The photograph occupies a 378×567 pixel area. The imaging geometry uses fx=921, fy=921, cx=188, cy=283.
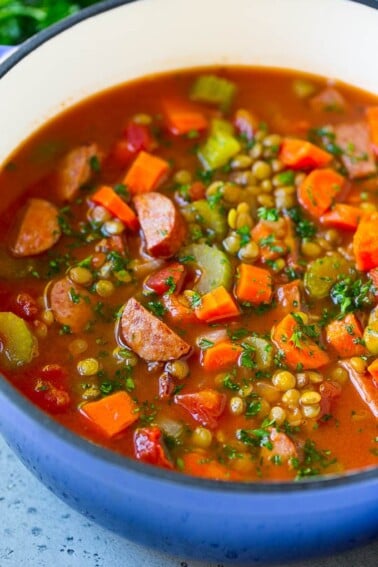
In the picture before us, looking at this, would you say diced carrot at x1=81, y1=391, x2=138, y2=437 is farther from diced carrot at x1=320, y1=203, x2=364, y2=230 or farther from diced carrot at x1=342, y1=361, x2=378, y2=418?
diced carrot at x1=320, y1=203, x2=364, y2=230

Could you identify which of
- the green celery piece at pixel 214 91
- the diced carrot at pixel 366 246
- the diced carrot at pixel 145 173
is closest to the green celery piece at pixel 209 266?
the diced carrot at pixel 145 173

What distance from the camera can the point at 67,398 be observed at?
2.89m

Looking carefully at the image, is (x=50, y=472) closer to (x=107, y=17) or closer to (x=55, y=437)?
(x=55, y=437)

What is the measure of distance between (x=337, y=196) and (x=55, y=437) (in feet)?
5.57

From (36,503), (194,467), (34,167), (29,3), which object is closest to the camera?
(194,467)

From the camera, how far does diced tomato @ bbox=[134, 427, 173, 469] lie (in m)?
2.73

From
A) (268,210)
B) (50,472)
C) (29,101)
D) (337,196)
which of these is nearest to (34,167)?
(29,101)

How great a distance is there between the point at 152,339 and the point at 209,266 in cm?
39

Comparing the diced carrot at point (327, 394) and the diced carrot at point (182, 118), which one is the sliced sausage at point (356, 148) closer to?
the diced carrot at point (182, 118)

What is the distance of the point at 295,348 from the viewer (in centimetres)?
301

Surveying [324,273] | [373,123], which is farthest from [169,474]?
[373,123]

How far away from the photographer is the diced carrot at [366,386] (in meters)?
2.95

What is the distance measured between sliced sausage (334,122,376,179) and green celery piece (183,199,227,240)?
599mm

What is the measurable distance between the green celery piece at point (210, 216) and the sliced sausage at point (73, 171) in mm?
434
